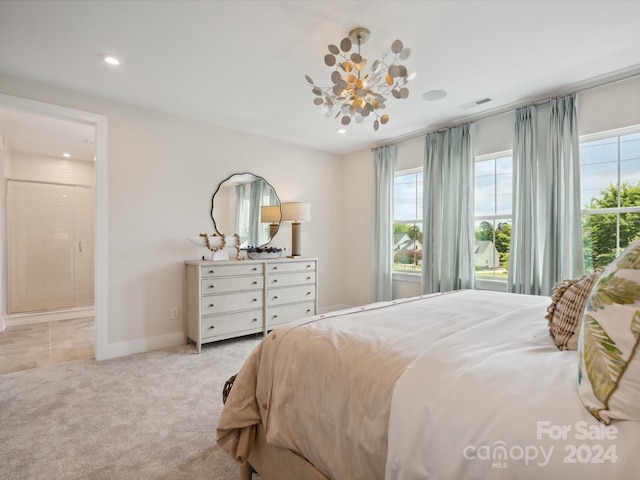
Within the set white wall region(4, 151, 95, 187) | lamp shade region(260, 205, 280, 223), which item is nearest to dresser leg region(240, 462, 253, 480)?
lamp shade region(260, 205, 280, 223)

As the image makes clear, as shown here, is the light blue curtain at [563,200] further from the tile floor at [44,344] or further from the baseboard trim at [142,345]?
the tile floor at [44,344]

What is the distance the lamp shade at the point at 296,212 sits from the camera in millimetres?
4293

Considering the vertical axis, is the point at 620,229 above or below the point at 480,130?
below

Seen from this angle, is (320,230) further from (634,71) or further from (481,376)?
(481,376)

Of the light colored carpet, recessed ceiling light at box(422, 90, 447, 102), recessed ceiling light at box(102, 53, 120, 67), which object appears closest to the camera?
the light colored carpet

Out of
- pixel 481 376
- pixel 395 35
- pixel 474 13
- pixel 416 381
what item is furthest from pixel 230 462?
pixel 474 13

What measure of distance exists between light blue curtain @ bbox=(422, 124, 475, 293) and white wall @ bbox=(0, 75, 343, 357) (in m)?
2.26

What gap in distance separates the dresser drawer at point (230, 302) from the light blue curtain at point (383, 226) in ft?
5.82

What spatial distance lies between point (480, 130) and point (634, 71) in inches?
51.0

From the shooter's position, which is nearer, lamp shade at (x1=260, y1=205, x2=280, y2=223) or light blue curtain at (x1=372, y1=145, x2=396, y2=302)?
lamp shade at (x1=260, y1=205, x2=280, y2=223)

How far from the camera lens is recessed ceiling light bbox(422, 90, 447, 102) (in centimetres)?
310

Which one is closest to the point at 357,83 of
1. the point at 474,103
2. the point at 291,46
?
the point at 291,46

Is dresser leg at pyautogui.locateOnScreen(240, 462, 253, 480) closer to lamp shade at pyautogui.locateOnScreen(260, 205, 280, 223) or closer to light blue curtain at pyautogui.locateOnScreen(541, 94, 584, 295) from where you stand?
light blue curtain at pyautogui.locateOnScreen(541, 94, 584, 295)

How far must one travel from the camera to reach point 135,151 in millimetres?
3398
